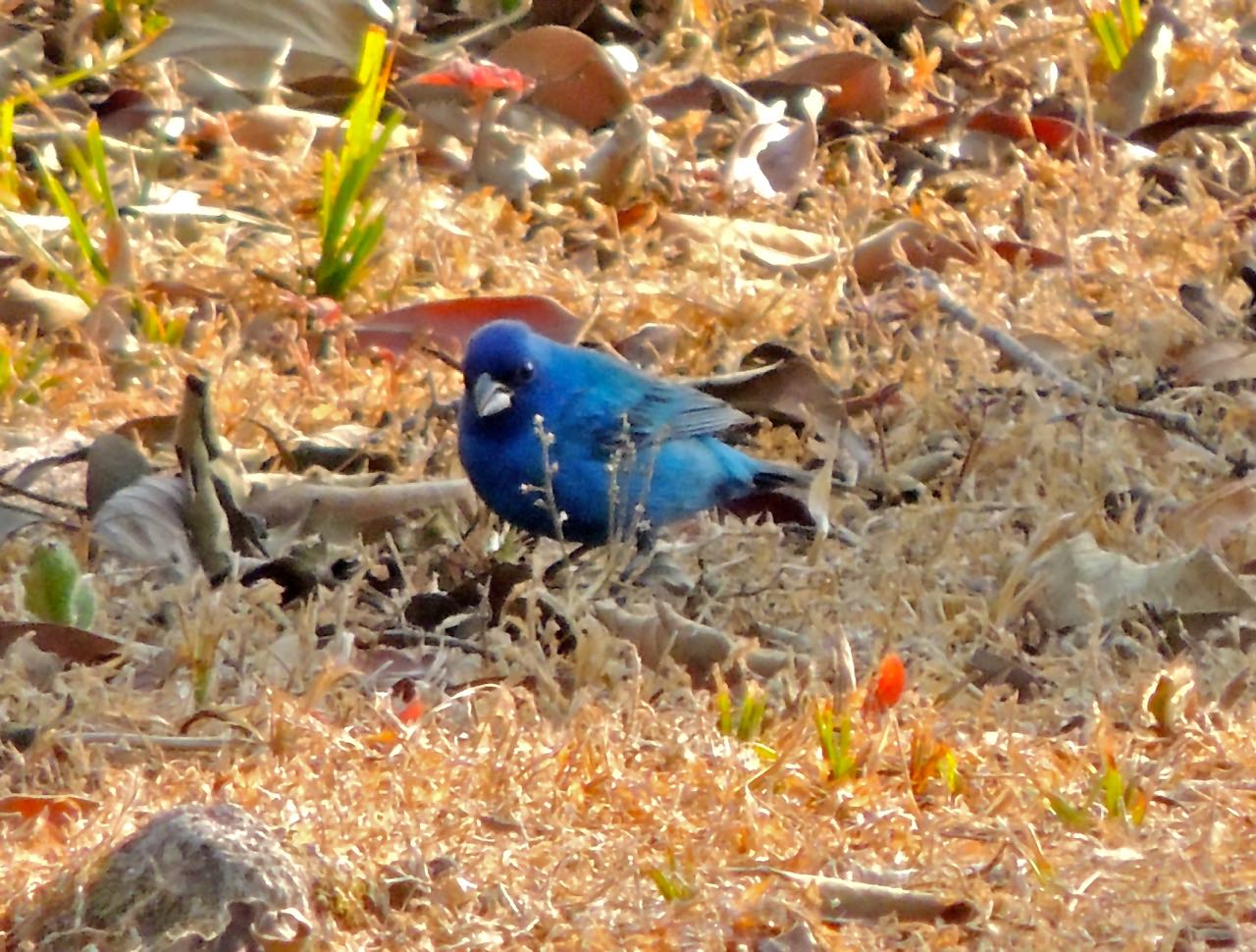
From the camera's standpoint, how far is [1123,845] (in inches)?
98.7

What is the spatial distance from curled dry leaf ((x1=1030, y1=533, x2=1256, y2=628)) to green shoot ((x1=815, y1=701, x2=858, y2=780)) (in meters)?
0.64

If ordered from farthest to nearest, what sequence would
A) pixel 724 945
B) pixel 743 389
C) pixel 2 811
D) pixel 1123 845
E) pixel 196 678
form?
pixel 743 389 < pixel 196 678 < pixel 2 811 < pixel 1123 845 < pixel 724 945

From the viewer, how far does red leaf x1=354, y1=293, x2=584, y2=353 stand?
4.66 meters

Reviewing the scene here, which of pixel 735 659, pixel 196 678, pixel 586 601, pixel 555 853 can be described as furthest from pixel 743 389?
Answer: pixel 555 853

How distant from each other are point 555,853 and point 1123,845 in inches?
26.0

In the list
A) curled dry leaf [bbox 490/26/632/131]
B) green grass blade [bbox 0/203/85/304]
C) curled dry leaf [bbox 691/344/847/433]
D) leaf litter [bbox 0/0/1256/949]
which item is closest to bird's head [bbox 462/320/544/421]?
leaf litter [bbox 0/0/1256/949]

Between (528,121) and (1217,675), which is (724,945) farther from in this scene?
(528,121)

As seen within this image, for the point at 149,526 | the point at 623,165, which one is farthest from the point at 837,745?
the point at 623,165

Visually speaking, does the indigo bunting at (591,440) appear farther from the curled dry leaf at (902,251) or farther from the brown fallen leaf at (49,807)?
the brown fallen leaf at (49,807)

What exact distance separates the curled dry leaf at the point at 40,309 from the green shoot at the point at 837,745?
8.09 feet

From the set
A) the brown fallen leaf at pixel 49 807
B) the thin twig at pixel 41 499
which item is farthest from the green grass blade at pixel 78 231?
the brown fallen leaf at pixel 49 807

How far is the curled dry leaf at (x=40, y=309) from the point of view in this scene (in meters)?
4.71

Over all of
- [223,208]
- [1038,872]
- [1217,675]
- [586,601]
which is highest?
[1038,872]

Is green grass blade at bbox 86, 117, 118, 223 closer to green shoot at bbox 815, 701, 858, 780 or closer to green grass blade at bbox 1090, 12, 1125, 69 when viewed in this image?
green shoot at bbox 815, 701, 858, 780
